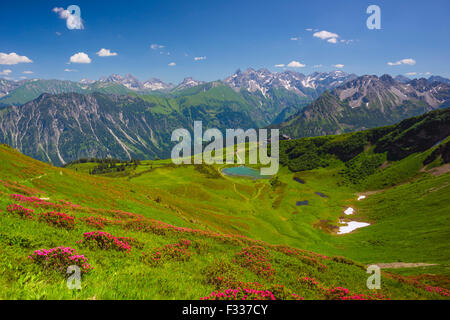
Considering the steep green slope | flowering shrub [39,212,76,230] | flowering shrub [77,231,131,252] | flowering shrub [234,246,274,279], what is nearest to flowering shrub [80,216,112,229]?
the steep green slope

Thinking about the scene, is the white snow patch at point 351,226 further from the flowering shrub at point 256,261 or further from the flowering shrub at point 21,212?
the flowering shrub at point 21,212

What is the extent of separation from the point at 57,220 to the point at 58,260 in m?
8.15

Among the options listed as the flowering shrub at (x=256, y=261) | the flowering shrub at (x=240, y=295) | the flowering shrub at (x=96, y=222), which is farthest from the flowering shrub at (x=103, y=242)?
the flowering shrub at (x=256, y=261)

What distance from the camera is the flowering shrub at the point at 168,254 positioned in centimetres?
1299

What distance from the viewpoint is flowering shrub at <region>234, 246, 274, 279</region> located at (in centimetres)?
1447

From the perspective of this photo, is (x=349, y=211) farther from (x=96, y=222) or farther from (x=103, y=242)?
(x=103, y=242)

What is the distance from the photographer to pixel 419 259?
5141 cm

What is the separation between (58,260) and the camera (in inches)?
373

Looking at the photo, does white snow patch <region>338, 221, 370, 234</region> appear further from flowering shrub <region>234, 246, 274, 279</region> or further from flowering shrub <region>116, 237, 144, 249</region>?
flowering shrub <region>116, 237, 144, 249</region>

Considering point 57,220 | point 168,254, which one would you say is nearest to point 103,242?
point 168,254

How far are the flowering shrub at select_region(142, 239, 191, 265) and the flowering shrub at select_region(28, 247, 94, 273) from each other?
142 inches

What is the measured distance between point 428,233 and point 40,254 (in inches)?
3684
